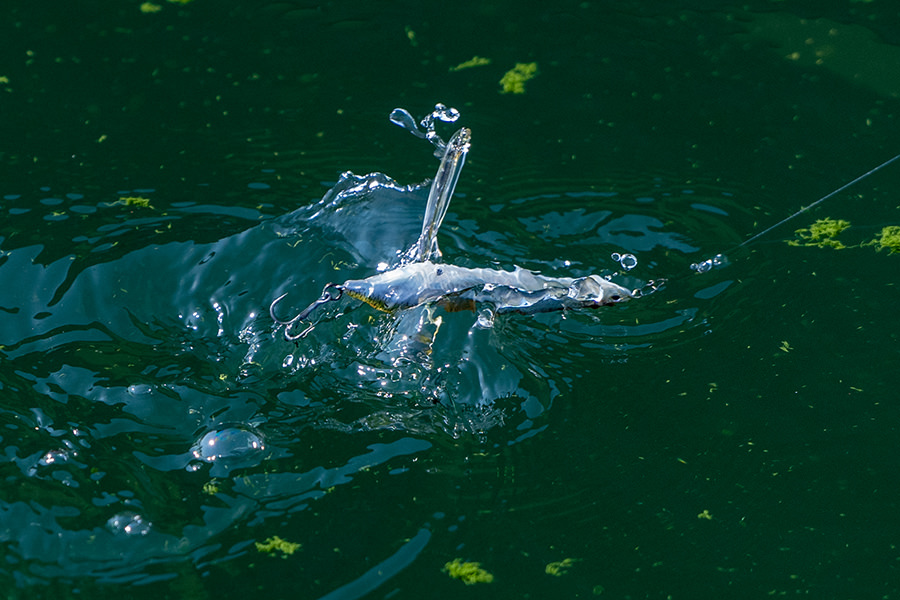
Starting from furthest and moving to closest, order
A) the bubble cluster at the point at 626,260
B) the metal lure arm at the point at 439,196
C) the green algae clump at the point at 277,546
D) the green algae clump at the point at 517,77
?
1. the green algae clump at the point at 517,77
2. the bubble cluster at the point at 626,260
3. the metal lure arm at the point at 439,196
4. the green algae clump at the point at 277,546

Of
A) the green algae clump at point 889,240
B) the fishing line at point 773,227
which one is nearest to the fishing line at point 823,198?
the fishing line at point 773,227

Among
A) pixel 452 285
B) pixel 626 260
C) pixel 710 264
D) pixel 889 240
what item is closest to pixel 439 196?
pixel 452 285

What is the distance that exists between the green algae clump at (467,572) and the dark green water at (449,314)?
0.01 m

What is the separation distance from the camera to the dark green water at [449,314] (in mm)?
1399

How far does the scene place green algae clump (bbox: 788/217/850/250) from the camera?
65.8 inches

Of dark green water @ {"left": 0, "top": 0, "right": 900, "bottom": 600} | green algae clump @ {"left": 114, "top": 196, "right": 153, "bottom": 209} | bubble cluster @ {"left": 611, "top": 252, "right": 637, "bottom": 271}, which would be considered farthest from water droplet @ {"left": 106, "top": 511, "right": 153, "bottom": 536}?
bubble cluster @ {"left": 611, "top": 252, "right": 637, "bottom": 271}

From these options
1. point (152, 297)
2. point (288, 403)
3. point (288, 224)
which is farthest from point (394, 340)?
point (152, 297)

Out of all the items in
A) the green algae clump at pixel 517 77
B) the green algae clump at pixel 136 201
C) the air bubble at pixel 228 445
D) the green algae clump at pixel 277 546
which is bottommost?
the green algae clump at pixel 277 546

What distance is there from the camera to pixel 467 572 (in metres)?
1.38

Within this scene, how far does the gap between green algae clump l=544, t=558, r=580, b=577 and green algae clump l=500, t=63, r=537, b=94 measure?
0.90 m

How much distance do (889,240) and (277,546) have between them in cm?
124

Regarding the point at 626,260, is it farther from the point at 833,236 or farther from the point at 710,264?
the point at 833,236

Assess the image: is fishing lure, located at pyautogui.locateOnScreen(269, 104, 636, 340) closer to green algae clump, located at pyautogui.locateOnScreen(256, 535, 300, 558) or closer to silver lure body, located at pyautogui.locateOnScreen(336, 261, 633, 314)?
silver lure body, located at pyautogui.locateOnScreen(336, 261, 633, 314)

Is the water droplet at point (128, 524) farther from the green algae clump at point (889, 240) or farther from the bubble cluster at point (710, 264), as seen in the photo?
the green algae clump at point (889, 240)
